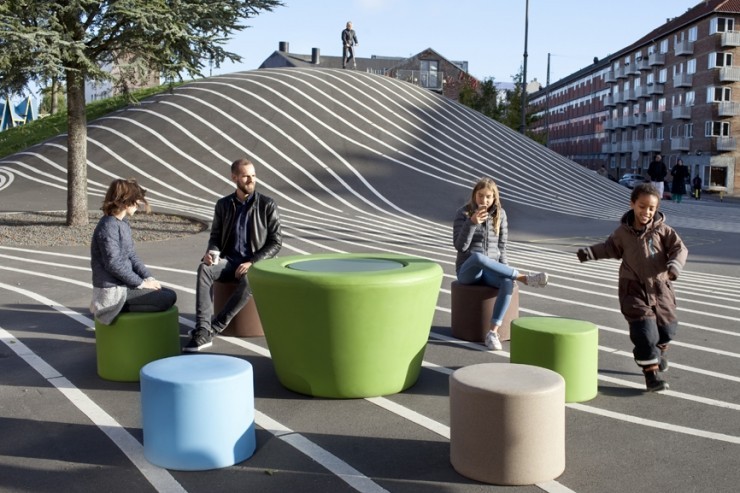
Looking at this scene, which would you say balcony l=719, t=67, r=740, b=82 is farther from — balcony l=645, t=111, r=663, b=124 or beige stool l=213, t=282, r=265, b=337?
beige stool l=213, t=282, r=265, b=337

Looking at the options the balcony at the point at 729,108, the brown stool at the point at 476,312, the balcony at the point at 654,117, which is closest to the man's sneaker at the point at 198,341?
the brown stool at the point at 476,312

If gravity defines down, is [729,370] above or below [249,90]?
below

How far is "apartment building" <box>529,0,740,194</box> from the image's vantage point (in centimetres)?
6359

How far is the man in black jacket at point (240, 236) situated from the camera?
7.13 metres

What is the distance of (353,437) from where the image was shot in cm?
475

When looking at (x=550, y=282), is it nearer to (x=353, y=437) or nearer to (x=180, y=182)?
(x=353, y=437)

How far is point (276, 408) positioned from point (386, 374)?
83 cm

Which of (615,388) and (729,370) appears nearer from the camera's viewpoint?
(615,388)

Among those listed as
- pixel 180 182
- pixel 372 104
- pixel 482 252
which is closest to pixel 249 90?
pixel 372 104

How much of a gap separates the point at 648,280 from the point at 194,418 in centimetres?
347

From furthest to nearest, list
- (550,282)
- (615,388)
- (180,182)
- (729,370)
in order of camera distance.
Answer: (180,182)
(550,282)
(729,370)
(615,388)

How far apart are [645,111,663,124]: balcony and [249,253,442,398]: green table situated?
77.5m

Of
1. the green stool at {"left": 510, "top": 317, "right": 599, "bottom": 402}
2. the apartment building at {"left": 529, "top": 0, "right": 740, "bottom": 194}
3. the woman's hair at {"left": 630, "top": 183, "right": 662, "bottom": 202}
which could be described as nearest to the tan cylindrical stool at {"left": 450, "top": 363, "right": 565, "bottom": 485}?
the green stool at {"left": 510, "top": 317, "right": 599, "bottom": 402}

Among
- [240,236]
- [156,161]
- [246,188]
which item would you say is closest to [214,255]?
[240,236]
